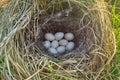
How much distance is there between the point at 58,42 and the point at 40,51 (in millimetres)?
240

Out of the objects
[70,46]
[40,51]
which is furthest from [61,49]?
[40,51]

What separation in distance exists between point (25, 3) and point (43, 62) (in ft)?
1.07

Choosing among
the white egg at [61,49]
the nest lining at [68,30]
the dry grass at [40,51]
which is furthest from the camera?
the white egg at [61,49]

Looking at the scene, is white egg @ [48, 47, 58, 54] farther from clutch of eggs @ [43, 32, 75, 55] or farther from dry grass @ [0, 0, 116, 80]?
dry grass @ [0, 0, 116, 80]

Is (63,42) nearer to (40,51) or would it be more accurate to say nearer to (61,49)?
(61,49)

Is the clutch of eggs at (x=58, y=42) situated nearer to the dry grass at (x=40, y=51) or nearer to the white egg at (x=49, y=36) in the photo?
→ the white egg at (x=49, y=36)

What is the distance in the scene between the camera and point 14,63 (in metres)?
1.51

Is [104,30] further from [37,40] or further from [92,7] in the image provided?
[37,40]

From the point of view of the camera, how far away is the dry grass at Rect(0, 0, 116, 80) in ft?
5.00

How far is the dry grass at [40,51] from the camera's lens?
152 cm

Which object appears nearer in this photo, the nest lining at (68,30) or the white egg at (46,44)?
the nest lining at (68,30)

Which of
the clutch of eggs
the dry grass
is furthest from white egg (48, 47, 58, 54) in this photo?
the dry grass

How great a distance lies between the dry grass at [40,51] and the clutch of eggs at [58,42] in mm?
107

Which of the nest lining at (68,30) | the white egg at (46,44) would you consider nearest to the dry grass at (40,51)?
the nest lining at (68,30)
